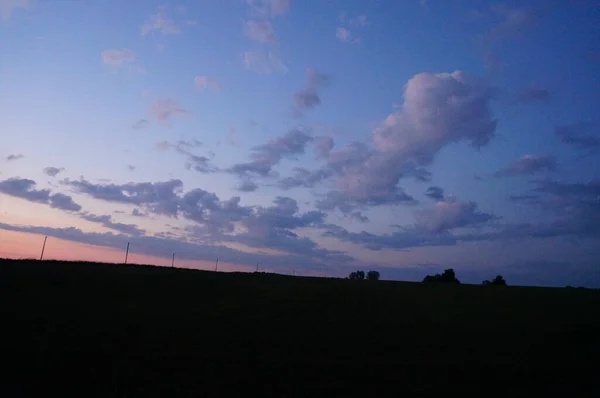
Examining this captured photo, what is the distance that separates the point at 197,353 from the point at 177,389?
3.58 metres

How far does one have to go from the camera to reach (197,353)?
16859 millimetres

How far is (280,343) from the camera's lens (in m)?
18.9

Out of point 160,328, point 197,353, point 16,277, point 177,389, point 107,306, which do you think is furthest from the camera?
point 16,277

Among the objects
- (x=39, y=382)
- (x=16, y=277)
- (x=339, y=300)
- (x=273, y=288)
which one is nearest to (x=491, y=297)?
(x=339, y=300)

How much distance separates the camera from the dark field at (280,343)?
14070mm

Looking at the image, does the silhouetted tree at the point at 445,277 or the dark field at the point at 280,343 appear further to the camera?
the silhouetted tree at the point at 445,277

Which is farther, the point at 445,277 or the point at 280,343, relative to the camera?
the point at 445,277

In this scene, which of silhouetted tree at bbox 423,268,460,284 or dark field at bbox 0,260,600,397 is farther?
silhouetted tree at bbox 423,268,460,284

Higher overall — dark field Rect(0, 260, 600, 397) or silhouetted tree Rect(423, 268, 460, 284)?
silhouetted tree Rect(423, 268, 460, 284)

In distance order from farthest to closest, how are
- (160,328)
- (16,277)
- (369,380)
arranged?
1. (16,277)
2. (160,328)
3. (369,380)

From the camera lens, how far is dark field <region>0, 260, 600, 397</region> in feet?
46.2

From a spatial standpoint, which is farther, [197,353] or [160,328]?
[160,328]

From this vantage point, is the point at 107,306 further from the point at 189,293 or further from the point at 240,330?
the point at 240,330

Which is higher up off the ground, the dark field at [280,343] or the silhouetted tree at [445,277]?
the silhouetted tree at [445,277]
